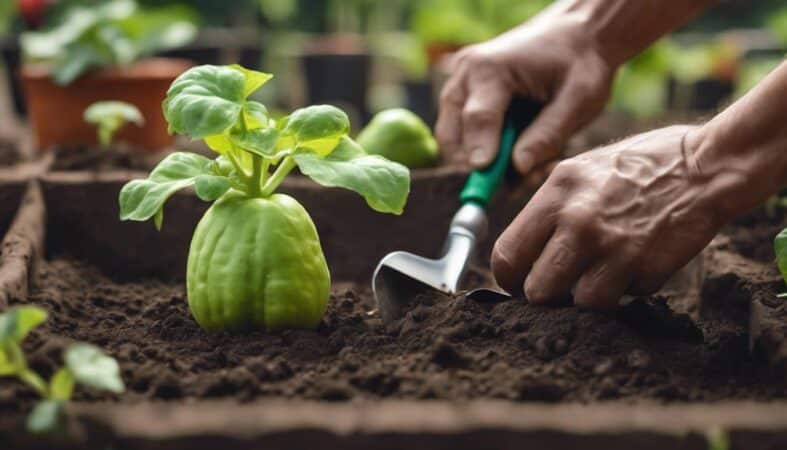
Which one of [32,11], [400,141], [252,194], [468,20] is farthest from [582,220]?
[468,20]

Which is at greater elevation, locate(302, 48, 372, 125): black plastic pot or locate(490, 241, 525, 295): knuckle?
locate(302, 48, 372, 125): black plastic pot

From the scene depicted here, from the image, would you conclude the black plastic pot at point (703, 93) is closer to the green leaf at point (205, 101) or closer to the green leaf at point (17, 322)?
the green leaf at point (205, 101)

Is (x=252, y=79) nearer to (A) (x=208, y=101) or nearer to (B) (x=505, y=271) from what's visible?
(A) (x=208, y=101)

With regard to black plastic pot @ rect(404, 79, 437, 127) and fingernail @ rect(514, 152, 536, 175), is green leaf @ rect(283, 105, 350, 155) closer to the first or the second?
fingernail @ rect(514, 152, 536, 175)

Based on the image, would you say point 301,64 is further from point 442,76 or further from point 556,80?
point 556,80

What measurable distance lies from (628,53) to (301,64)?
3276 mm

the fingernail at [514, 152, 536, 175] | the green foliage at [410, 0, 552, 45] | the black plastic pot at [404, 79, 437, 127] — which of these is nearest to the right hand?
the fingernail at [514, 152, 536, 175]

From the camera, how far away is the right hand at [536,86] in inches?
105

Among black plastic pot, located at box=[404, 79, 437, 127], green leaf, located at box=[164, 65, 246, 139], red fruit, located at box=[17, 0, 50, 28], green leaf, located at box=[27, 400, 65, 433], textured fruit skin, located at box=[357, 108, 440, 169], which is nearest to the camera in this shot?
green leaf, located at box=[27, 400, 65, 433]

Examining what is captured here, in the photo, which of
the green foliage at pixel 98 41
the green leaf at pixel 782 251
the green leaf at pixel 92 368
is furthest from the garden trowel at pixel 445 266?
the green foliage at pixel 98 41

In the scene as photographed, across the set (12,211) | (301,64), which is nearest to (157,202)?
(12,211)

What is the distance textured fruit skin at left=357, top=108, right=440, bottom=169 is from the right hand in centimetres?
21

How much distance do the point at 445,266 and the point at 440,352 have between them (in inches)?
19.5

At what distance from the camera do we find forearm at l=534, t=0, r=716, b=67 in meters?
2.72
